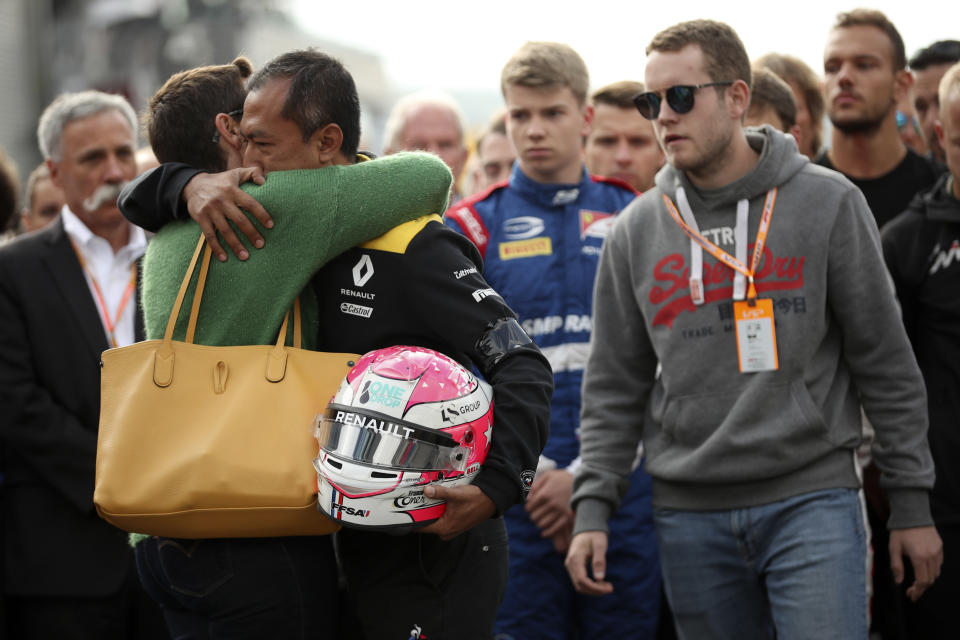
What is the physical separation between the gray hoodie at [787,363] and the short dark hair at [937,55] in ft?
9.81

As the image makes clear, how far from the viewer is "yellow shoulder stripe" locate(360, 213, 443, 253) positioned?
2.52m

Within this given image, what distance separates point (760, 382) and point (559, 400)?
1199 millimetres

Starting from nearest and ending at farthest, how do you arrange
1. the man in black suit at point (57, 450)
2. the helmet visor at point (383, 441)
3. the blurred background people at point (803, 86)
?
the helmet visor at point (383, 441)
the man in black suit at point (57, 450)
the blurred background people at point (803, 86)

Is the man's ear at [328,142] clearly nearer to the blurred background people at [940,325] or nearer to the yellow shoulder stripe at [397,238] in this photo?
the yellow shoulder stripe at [397,238]

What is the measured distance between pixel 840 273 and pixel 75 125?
353cm

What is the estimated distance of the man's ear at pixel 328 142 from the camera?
2.61 meters

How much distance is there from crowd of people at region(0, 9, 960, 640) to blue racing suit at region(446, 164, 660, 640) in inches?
0.5

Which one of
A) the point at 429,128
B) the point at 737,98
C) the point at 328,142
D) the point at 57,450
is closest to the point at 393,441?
the point at 328,142

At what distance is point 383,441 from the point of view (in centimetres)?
228

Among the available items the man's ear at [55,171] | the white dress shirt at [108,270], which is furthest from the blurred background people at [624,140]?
the man's ear at [55,171]

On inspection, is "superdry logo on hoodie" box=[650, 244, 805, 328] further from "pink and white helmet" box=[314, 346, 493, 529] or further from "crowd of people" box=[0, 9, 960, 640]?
"pink and white helmet" box=[314, 346, 493, 529]

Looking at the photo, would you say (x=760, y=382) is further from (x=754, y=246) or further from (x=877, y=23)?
(x=877, y=23)

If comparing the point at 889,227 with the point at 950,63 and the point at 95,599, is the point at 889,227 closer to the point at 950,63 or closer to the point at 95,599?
the point at 950,63

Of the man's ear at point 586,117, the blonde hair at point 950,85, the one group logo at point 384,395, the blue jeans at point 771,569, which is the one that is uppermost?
the blonde hair at point 950,85
